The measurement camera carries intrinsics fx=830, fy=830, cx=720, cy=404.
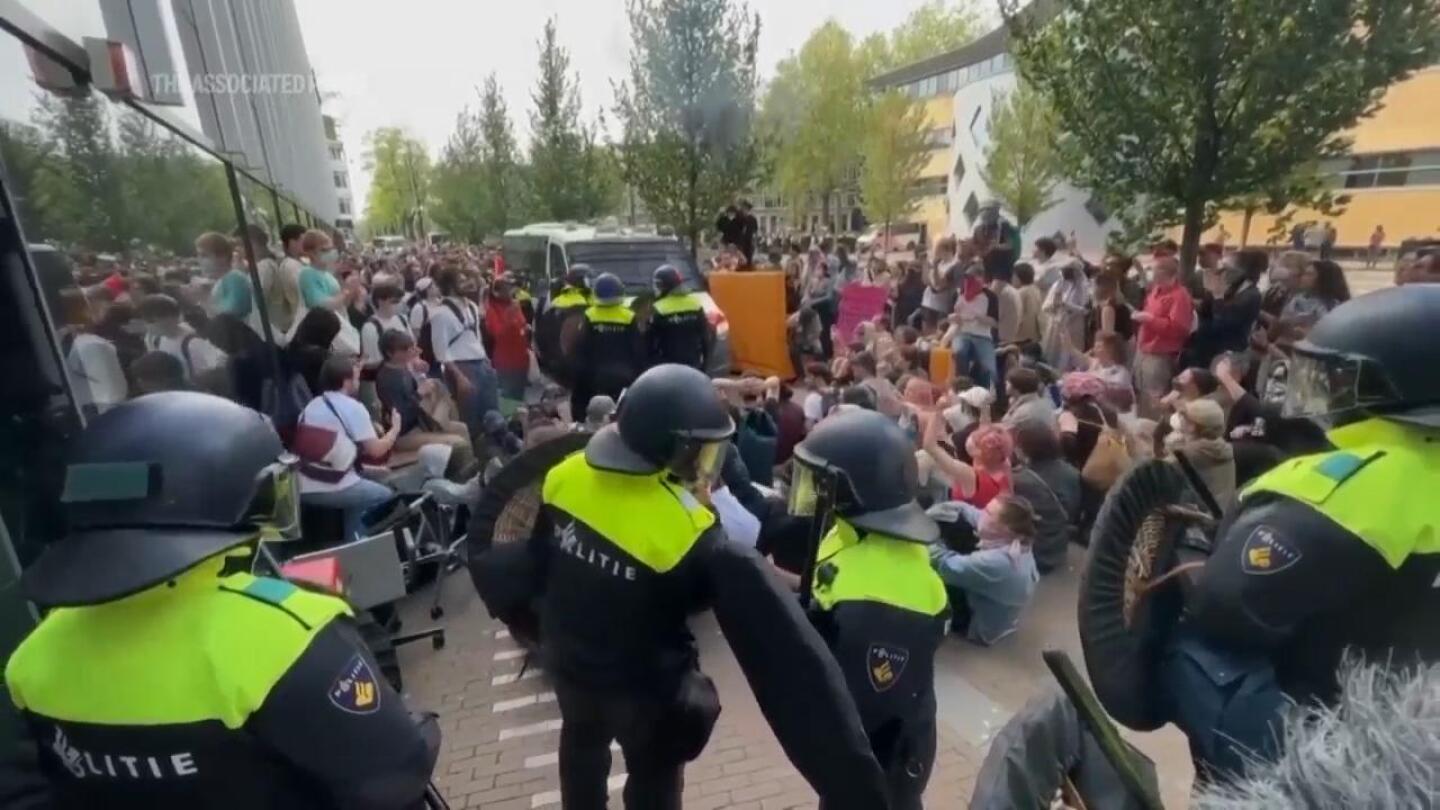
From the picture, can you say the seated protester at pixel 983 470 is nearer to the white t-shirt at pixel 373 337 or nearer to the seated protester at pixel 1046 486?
the seated protester at pixel 1046 486

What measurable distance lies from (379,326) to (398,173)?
61.6m

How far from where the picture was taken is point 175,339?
3732 millimetres

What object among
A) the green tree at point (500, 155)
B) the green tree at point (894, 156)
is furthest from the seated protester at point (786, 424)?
the green tree at point (894, 156)

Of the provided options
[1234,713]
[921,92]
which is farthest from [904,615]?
[921,92]

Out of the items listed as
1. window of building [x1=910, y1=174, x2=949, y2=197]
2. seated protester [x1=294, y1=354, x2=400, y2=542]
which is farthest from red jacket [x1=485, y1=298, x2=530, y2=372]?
window of building [x1=910, y1=174, x2=949, y2=197]

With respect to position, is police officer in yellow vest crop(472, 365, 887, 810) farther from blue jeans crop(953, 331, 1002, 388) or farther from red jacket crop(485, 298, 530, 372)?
red jacket crop(485, 298, 530, 372)

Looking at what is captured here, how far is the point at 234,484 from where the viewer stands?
1.47 metres

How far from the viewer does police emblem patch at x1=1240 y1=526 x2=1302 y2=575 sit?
Answer: 5.28 ft

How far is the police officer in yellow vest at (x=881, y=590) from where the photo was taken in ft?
7.57

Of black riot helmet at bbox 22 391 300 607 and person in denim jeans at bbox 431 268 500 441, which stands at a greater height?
black riot helmet at bbox 22 391 300 607

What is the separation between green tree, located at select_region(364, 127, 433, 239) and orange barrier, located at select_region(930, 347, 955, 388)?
58190mm

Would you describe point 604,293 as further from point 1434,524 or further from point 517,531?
point 1434,524

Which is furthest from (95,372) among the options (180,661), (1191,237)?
(1191,237)

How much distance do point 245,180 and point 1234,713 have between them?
27.6 feet
